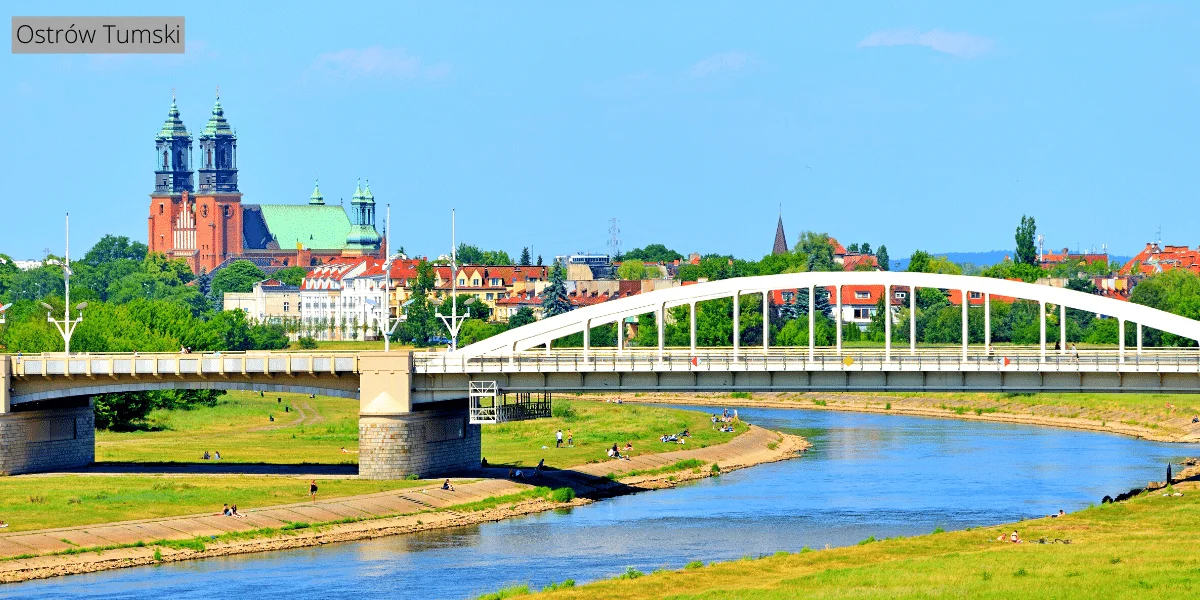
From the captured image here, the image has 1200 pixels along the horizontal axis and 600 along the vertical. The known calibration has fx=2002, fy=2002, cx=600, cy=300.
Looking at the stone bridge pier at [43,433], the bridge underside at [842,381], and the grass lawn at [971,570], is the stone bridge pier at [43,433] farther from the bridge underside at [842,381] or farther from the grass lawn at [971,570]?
the grass lawn at [971,570]

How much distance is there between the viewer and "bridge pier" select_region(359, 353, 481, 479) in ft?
301

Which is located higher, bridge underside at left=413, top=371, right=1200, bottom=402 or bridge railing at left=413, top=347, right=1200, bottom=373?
bridge railing at left=413, top=347, right=1200, bottom=373

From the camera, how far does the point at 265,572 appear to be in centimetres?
7369

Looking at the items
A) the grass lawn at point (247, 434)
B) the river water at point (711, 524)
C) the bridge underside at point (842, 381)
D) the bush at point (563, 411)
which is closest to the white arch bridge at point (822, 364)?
the bridge underside at point (842, 381)

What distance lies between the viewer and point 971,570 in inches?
2537

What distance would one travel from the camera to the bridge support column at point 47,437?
95500mm

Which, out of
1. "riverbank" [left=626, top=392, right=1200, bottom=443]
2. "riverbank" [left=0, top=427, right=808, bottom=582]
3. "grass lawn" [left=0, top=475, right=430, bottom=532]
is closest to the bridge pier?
"grass lawn" [left=0, top=475, right=430, bottom=532]

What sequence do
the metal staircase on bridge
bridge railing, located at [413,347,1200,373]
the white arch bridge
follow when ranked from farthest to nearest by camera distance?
1. the metal staircase on bridge
2. the white arch bridge
3. bridge railing, located at [413,347,1200,373]

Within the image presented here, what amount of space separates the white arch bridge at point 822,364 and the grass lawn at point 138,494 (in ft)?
23.4

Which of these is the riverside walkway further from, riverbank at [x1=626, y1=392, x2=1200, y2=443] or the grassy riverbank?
riverbank at [x1=626, y1=392, x2=1200, y2=443]

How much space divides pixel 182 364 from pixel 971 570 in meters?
43.6

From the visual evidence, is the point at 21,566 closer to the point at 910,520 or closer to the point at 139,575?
the point at 139,575

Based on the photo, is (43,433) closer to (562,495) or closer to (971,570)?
(562,495)

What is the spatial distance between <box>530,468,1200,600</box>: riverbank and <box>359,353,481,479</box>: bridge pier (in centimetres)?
2336
